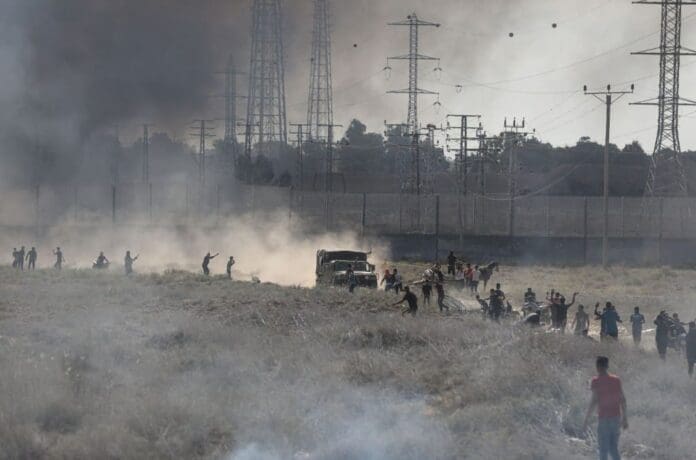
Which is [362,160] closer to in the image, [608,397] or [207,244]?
[207,244]

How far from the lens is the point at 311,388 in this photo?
17453mm

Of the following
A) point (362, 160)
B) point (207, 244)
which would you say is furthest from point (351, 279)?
point (362, 160)

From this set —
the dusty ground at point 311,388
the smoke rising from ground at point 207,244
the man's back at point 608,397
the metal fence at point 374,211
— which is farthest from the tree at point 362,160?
the man's back at point 608,397

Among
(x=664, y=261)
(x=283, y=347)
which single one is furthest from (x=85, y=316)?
(x=664, y=261)

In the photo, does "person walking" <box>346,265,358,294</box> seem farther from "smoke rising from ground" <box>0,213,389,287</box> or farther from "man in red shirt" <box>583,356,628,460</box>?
"man in red shirt" <box>583,356,628,460</box>

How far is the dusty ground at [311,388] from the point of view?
47.4ft

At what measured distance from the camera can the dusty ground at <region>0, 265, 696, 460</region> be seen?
47.4 ft

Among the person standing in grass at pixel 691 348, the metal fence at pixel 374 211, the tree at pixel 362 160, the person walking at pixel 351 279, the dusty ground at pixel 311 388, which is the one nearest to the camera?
the dusty ground at pixel 311 388

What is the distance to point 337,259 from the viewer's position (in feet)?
132

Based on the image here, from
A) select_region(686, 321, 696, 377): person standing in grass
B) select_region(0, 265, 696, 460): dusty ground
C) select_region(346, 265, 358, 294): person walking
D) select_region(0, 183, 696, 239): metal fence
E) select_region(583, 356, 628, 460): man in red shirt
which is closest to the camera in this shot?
select_region(583, 356, 628, 460): man in red shirt

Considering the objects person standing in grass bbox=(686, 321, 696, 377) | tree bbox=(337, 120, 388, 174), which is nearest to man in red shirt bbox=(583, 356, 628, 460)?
person standing in grass bbox=(686, 321, 696, 377)

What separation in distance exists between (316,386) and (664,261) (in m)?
42.0

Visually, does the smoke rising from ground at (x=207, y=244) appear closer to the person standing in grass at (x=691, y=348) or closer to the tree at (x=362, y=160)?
the person standing in grass at (x=691, y=348)

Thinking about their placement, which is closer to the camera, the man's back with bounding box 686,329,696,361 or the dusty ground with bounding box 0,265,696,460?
the dusty ground with bounding box 0,265,696,460
